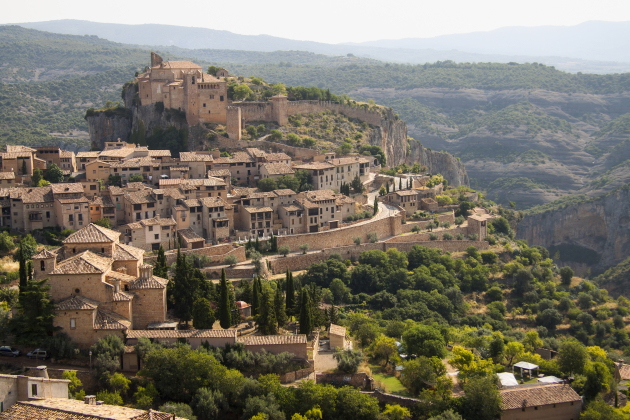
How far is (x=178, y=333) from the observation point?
35406 mm

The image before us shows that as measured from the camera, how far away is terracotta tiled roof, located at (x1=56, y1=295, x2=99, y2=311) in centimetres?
3372

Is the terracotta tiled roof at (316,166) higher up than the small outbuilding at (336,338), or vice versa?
the terracotta tiled roof at (316,166)

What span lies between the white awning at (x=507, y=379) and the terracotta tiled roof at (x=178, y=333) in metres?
13.6

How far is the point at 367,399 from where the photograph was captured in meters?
32.4

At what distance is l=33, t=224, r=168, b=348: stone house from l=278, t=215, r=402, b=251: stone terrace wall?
19596 millimetres

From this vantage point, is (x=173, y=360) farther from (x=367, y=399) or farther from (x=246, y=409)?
(x=367, y=399)

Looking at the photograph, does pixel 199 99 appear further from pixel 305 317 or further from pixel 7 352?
pixel 7 352

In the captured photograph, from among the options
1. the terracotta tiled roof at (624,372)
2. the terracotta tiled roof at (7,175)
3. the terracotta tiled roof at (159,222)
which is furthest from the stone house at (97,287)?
the terracotta tiled roof at (624,372)

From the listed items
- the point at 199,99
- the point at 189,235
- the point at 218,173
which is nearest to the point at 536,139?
the point at 199,99

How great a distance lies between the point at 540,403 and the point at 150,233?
30.2 metres

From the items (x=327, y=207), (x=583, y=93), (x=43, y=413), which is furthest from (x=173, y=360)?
(x=583, y=93)

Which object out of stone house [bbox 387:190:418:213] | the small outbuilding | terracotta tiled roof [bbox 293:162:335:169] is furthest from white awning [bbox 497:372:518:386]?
terracotta tiled roof [bbox 293:162:335:169]

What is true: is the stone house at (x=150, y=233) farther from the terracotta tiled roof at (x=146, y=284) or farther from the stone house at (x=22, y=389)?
the stone house at (x=22, y=389)

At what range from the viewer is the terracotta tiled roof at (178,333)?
34638 mm
